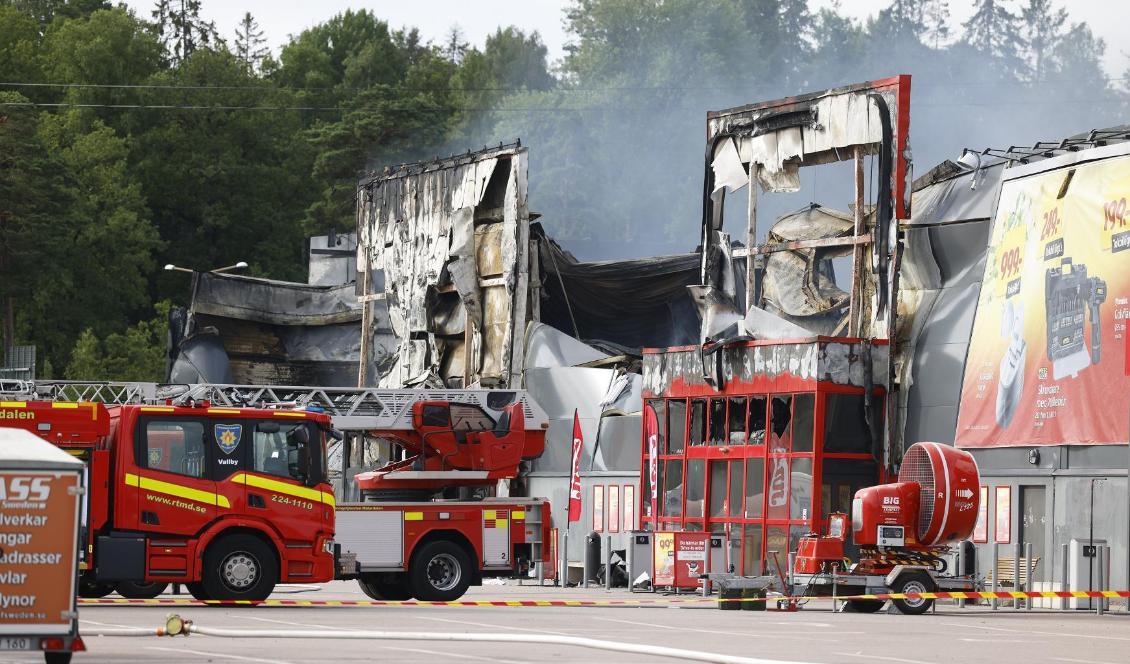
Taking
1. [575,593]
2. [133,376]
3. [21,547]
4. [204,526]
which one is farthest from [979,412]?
[133,376]

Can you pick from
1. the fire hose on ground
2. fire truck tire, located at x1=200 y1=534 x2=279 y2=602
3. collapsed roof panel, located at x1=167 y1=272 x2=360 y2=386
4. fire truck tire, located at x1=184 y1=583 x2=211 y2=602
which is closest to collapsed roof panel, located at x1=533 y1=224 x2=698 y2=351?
collapsed roof panel, located at x1=167 y1=272 x2=360 y2=386

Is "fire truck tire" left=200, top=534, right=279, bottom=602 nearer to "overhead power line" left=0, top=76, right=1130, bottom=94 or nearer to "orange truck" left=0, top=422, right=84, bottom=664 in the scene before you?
"orange truck" left=0, top=422, right=84, bottom=664

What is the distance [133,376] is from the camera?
8575cm

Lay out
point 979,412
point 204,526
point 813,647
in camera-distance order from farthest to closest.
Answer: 1. point 979,412
2. point 204,526
3. point 813,647

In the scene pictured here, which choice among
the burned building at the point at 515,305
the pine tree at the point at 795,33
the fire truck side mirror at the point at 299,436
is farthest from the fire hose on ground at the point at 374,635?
the pine tree at the point at 795,33

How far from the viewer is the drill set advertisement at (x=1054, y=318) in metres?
30.9

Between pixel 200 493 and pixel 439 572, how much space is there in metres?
4.82

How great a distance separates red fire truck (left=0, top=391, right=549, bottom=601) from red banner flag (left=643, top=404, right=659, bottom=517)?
9082 millimetres

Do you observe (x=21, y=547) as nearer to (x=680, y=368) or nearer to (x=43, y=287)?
(x=680, y=368)

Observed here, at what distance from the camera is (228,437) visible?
27094 millimetres

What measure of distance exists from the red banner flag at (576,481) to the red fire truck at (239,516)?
13.1m

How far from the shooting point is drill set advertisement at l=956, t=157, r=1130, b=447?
3091cm

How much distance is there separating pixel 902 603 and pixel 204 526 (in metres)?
10.2

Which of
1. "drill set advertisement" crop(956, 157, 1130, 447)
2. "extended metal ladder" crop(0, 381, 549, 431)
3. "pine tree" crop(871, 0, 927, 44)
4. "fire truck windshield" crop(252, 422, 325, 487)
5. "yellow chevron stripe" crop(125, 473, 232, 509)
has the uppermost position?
"pine tree" crop(871, 0, 927, 44)
